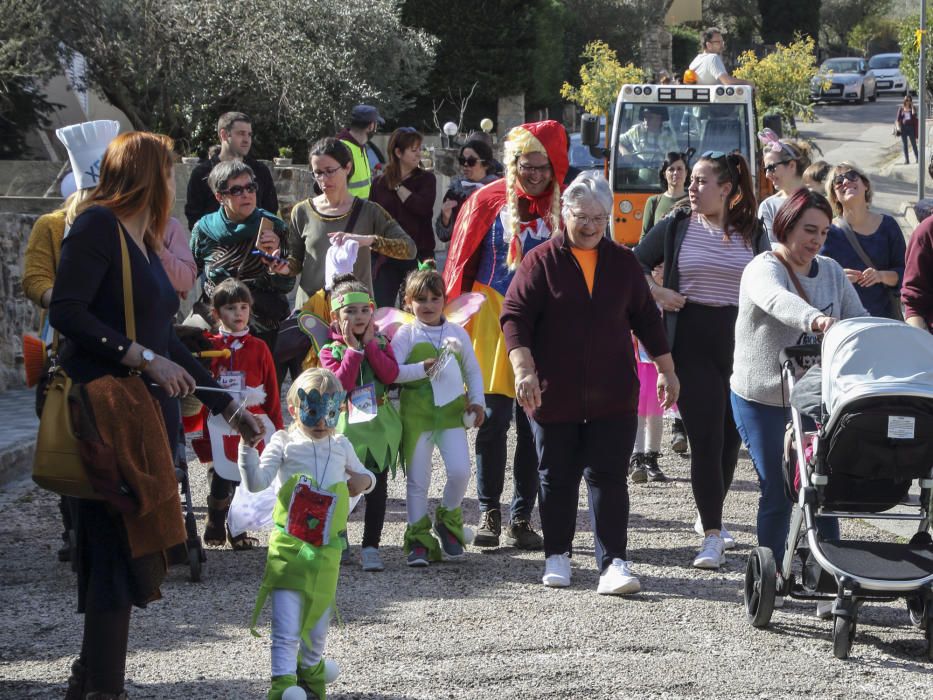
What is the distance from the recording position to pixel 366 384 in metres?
6.85

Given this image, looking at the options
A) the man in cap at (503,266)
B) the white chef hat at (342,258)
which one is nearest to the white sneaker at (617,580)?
the man in cap at (503,266)

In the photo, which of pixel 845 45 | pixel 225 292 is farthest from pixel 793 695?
pixel 845 45

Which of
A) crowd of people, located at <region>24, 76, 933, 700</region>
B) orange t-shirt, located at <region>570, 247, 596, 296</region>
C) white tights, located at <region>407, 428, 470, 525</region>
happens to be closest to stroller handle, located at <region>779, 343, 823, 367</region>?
crowd of people, located at <region>24, 76, 933, 700</region>

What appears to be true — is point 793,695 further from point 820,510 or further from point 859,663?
point 820,510

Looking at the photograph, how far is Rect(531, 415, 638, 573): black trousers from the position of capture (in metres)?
6.46

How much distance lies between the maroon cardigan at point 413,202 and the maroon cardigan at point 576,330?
352 centimetres

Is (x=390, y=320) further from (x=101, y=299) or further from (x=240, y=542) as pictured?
(x=101, y=299)

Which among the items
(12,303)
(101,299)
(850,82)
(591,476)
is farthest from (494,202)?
(850,82)

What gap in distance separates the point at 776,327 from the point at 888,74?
54883 millimetres

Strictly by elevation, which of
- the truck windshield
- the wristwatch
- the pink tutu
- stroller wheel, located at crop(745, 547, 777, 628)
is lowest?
stroller wheel, located at crop(745, 547, 777, 628)

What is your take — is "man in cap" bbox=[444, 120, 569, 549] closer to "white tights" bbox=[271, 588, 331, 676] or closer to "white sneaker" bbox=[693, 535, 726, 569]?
"white sneaker" bbox=[693, 535, 726, 569]

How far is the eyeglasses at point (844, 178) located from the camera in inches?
328

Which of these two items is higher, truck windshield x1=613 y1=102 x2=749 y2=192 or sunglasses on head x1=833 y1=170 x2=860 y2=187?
truck windshield x1=613 y1=102 x2=749 y2=192

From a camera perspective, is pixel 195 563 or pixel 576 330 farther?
pixel 195 563
